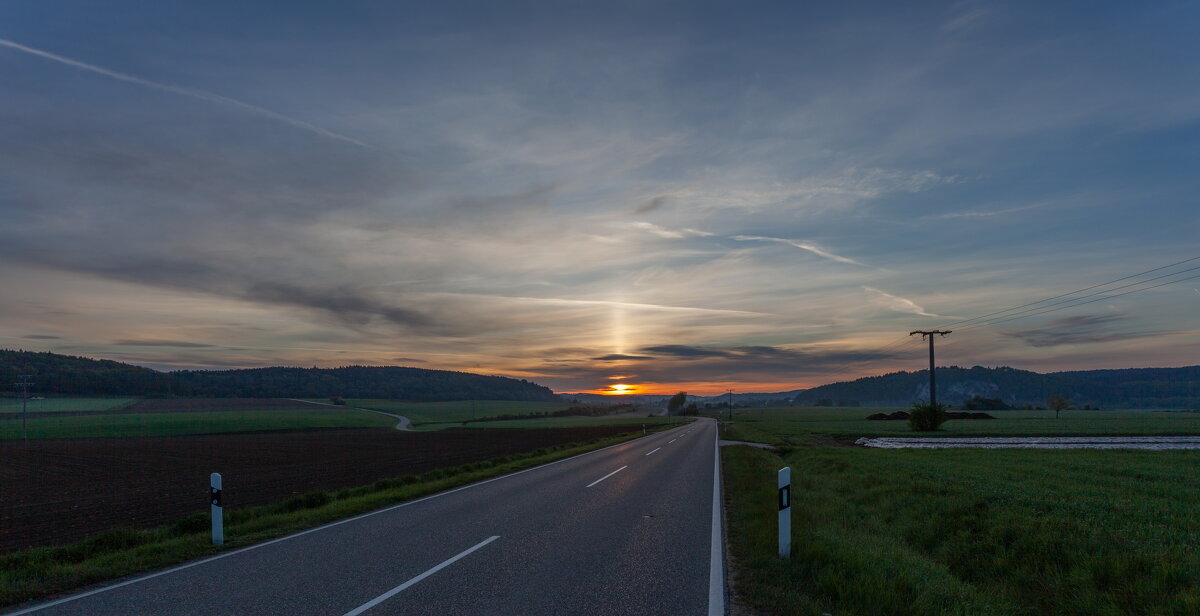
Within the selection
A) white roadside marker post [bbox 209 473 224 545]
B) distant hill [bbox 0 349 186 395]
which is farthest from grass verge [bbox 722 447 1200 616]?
distant hill [bbox 0 349 186 395]

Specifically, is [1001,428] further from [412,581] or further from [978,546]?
[412,581]

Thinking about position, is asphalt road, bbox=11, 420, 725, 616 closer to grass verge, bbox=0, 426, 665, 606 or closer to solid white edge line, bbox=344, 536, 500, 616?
solid white edge line, bbox=344, 536, 500, 616

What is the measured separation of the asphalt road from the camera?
667cm

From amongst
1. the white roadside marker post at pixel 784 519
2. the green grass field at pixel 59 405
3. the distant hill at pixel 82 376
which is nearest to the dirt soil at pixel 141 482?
the white roadside marker post at pixel 784 519

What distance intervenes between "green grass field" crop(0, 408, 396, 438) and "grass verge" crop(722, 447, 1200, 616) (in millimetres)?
87078

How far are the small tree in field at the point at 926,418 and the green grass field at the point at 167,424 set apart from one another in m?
86.0

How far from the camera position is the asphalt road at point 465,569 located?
21.9 ft

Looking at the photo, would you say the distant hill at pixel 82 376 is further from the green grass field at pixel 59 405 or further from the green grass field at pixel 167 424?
the green grass field at pixel 167 424

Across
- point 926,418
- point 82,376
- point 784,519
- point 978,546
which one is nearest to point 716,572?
point 784,519

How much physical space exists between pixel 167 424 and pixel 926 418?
98.8m

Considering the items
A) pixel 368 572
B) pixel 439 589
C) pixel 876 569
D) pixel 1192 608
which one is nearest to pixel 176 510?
pixel 368 572

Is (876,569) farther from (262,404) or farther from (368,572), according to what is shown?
(262,404)

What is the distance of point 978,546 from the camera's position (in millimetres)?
10016

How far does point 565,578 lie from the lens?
7.74 meters
